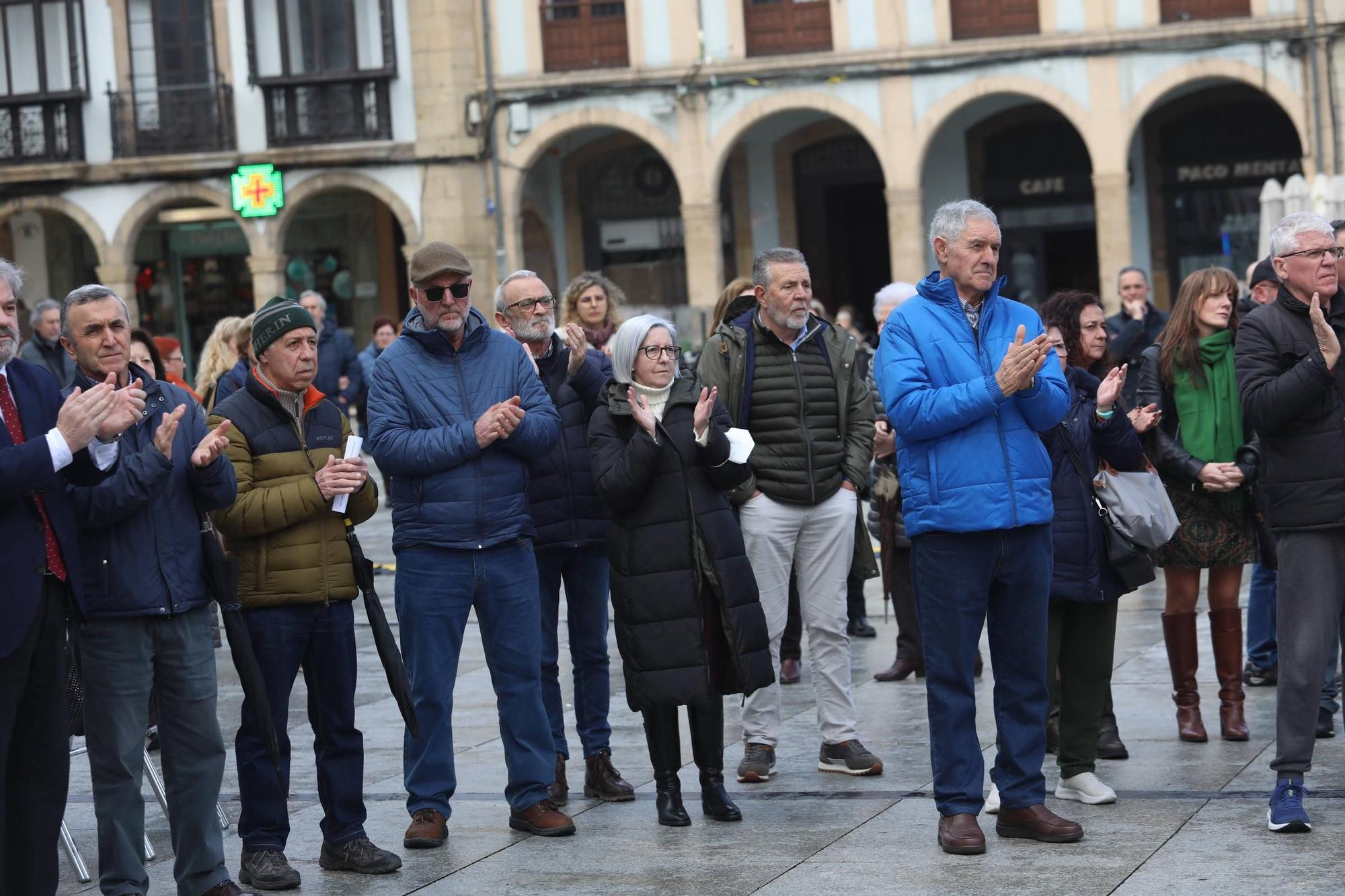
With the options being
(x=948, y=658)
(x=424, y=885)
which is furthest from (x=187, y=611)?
(x=948, y=658)

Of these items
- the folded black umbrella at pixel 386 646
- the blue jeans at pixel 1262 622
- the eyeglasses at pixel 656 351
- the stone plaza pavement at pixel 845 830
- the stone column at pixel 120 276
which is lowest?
the stone plaza pavement at pixel 845 830

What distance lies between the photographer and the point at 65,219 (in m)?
35.1

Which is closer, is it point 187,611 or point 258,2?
point 187,611

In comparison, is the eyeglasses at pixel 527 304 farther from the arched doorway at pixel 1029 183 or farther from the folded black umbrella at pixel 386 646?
the arched doorway at pixel 1029 183

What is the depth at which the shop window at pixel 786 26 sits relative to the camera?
30344 mm

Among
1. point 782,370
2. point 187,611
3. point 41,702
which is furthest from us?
point 782,370

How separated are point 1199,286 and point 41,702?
501 cm

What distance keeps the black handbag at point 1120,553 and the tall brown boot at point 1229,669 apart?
2.99ft

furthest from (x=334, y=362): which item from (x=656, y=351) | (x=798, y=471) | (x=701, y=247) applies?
(x=701, y=247)

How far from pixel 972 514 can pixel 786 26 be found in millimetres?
24605

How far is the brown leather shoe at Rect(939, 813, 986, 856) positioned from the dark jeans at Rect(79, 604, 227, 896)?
2.38 m

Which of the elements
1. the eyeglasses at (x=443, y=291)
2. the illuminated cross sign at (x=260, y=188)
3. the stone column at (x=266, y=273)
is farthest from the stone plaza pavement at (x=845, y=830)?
the stone column at (x=266, y=273)

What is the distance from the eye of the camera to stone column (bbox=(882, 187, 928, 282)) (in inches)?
1179

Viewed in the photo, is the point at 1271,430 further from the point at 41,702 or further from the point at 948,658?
the point at 41,702
